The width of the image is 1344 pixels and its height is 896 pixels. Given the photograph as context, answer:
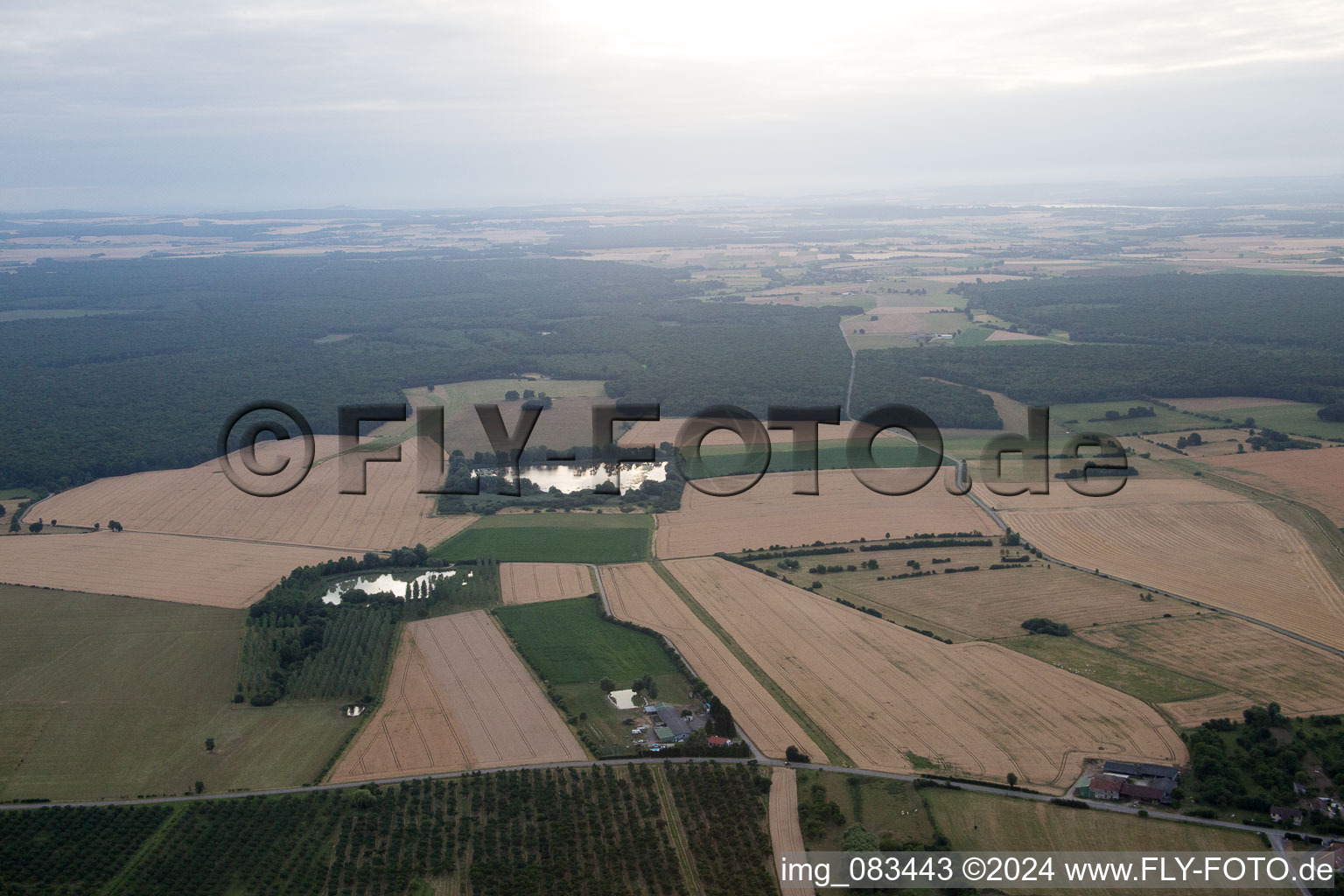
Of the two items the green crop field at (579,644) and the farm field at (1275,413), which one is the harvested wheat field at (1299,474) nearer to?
the farm field at (1275,413)

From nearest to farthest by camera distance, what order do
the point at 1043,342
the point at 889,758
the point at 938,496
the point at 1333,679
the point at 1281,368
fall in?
the point at 889,758
the point at 1333,679
the point at 938,496
the point at 1281,368
the point at 1043,342

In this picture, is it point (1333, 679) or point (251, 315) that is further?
point (251, 315)

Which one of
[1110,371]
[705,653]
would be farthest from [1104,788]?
[1110,371]

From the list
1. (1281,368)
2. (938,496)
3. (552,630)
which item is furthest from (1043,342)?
(552,630)

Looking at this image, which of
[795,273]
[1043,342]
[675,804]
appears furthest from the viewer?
[795,273]

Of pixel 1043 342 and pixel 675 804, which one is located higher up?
pixel 1043 342

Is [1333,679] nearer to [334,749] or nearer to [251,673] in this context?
[334,749]

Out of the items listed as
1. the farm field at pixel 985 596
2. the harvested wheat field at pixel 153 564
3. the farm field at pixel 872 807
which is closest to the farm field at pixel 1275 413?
the farm field at pixel 985 596
